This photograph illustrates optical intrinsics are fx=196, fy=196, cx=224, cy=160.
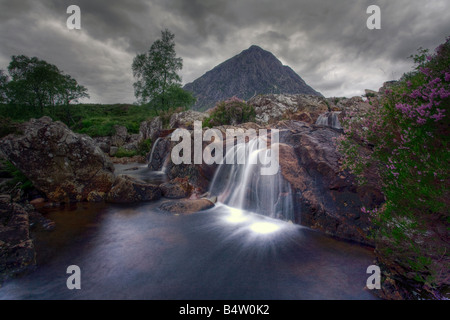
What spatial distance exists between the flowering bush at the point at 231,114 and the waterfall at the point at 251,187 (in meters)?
9.57

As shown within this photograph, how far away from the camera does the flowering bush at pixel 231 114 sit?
2075cm

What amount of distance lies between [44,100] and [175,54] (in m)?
33.0

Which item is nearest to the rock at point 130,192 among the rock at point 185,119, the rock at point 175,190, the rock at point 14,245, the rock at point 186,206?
the rock at point 175,190

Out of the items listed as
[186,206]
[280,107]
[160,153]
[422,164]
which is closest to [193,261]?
[186,206]

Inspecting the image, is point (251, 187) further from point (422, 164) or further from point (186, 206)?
point (422, 164)

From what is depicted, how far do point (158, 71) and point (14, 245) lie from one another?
36.9 meters

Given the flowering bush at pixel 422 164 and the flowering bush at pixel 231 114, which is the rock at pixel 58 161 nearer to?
the flowering bush at pixel 231 114

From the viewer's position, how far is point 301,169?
317 inches

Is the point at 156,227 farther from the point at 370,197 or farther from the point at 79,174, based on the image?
the point at 370,197

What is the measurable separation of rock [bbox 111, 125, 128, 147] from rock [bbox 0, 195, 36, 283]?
3166 centimetres

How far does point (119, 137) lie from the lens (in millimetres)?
36688

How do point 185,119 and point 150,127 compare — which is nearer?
point 185,119

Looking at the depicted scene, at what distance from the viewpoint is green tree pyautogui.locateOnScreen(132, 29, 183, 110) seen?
35.8 metres
